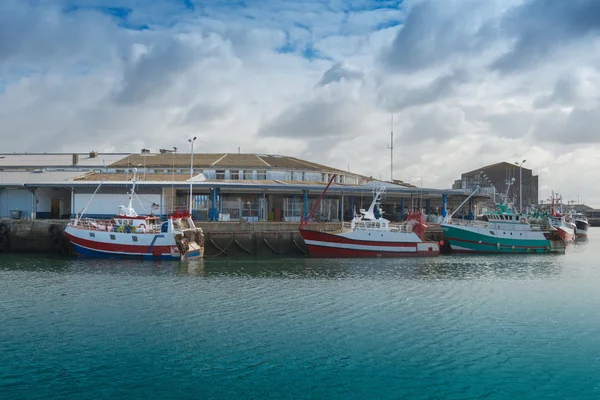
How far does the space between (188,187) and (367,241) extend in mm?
19893

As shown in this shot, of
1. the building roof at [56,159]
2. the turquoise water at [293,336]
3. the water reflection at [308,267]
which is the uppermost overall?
the building roof at [56,159]

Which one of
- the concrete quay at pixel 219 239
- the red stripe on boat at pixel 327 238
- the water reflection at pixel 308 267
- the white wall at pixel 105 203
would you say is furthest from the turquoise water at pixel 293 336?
the white wall at pixel 105 203

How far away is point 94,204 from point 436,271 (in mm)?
33378

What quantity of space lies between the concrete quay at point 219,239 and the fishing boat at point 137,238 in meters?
3.28

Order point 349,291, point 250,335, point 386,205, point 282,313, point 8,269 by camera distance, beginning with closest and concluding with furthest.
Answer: point 250,335 → point 282,313 → point 349,291 → point 8,269 → point 386,205

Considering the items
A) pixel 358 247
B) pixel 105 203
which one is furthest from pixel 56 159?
pixel 358 247

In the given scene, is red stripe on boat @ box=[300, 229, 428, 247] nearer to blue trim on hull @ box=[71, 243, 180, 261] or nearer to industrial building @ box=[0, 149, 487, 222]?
industrial building @ box=[0, 149, 487, 222]

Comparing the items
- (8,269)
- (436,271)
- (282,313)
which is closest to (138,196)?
(8,269)

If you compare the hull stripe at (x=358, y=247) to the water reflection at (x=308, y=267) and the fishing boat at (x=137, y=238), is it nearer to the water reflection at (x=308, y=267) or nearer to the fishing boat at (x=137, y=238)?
the water reflection at (x=308, y=267)

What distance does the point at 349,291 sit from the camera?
2952 centimetres

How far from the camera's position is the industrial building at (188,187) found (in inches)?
2194

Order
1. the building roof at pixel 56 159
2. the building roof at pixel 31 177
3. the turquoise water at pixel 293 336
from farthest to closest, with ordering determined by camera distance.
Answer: the building roof at pixel 56 159 → the building roof at pixel 31 177 → the turquoise water at pixel 293 336

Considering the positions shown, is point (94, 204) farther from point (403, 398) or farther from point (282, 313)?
point (403, 398)

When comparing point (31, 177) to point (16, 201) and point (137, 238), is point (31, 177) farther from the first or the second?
point (137, 238)
